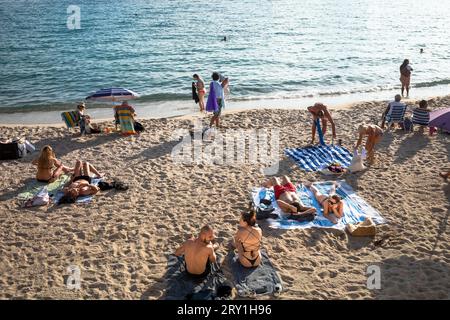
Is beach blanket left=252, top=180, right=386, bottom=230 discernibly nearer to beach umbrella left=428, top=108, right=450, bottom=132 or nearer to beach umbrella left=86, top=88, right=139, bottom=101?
beach umbrella left=428, top=108, right=450, bottom=132

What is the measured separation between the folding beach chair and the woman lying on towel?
7.52 metres

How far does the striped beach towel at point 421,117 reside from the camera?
11.0 metres

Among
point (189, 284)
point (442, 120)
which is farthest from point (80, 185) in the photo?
point (442, 120)

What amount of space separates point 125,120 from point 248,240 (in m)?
6.59

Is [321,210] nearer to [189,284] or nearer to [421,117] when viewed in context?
[189,284]

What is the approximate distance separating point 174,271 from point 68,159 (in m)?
5.19

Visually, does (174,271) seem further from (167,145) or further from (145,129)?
(145,129)

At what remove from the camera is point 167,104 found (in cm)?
1684

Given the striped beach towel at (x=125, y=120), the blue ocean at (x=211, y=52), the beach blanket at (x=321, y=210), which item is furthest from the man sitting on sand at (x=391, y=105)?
the blue ocean at (x=211, y=52)

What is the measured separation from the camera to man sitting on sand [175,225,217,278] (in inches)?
215

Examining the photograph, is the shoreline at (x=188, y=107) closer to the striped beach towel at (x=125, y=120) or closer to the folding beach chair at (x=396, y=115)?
the striped beach towel at (x=125, y=120)

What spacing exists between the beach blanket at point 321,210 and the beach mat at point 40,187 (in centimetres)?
376

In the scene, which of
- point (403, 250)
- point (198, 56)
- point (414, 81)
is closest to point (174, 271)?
point (403, 250)

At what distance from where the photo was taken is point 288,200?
24.0ft
